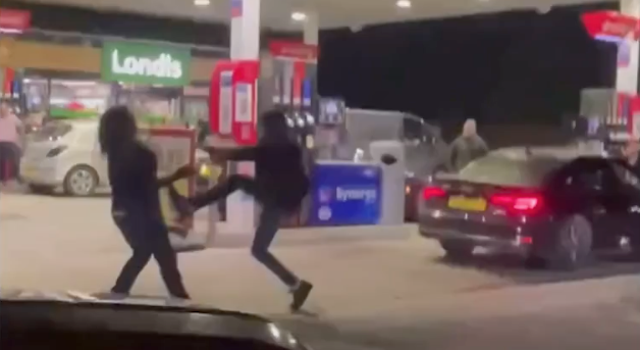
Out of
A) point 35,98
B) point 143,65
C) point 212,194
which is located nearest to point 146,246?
point 212,194

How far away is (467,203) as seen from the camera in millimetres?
11117

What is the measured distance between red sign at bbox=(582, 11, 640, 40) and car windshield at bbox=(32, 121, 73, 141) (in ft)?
28.8

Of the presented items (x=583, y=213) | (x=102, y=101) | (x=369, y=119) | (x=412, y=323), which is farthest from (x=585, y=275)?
(x=102, y=101)

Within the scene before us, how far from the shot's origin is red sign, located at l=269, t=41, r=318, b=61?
49.6ft

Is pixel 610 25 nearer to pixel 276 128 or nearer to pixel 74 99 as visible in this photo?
pixel 276 128

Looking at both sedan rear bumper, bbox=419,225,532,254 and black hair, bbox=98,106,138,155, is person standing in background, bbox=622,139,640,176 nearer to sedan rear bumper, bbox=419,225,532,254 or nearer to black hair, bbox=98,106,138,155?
sedan rear bumper, bbox=419,225,532,254

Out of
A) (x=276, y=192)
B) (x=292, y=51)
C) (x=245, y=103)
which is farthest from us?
(x=292, y=51)

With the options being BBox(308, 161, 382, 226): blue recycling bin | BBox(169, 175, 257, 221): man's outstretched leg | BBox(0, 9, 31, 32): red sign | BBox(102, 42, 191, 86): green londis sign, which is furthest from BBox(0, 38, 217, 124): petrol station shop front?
BBox(169, 175, 257, 221): man's outstretched leg

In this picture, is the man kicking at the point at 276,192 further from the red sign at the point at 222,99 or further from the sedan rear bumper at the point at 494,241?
the red sign at the point at 222,99

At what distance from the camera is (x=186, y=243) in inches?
456

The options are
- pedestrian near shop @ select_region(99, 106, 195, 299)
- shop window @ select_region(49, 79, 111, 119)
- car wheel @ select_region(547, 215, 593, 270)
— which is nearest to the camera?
pedestrian near shop @ select_region(99, 106, 195, 299)

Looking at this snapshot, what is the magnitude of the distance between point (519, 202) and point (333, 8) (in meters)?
11.0

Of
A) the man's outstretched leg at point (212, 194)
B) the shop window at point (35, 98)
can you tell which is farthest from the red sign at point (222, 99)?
the shop window at point (35, 98)

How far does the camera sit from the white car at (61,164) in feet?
59.6
